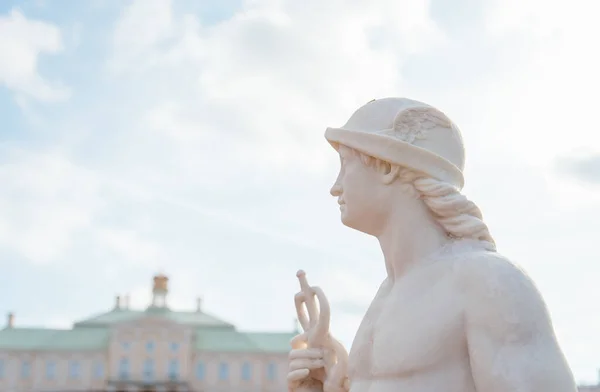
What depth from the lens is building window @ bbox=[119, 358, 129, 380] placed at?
58969 mm

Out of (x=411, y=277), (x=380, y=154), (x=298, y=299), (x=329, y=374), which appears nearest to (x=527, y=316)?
(x=411, y=277)

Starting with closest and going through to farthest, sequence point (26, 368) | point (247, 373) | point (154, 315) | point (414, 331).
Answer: point (414, 331)
point (26, 368)
point (247, 373)
point (154, 315)

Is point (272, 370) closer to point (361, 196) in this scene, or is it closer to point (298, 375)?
point (298, 375)

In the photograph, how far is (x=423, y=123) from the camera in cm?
296

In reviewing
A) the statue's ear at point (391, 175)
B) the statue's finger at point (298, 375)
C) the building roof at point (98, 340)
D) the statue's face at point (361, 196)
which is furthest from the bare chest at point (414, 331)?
the building roof at point (98, 340)

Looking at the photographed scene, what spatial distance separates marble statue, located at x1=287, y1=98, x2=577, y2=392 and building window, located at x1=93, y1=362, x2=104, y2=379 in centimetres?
5838

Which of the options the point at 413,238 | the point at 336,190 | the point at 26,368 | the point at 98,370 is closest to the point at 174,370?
the point at 98,370

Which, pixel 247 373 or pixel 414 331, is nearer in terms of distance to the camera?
pixel 414 331

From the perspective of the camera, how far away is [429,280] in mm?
2791

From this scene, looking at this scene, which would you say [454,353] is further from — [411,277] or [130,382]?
[130,382]

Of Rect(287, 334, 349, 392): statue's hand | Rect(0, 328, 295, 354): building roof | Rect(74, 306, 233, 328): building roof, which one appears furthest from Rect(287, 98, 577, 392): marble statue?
Rect(74, 306, 233, 328): building roof

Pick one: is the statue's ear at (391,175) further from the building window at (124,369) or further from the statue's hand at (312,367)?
the building window at (124,369)

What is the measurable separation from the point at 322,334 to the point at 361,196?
2.83 feet

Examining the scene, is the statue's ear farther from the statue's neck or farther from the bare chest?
the bare chest
